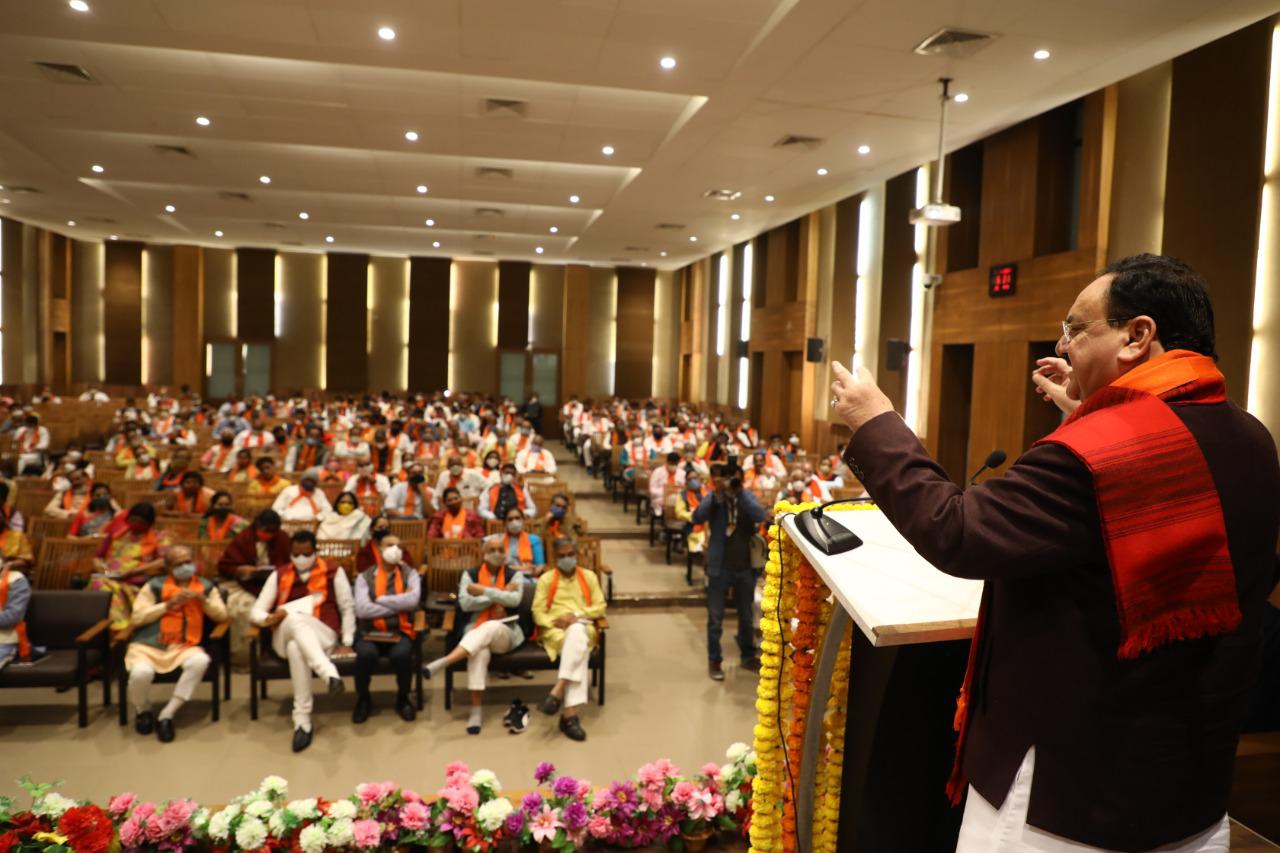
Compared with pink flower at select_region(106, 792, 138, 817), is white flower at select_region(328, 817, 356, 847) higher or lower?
lower

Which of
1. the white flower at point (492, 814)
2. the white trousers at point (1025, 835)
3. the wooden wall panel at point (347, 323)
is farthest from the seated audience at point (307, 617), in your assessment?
the wooden wall panel at point (347, 323)

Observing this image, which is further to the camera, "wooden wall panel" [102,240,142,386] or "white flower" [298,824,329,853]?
"wooden wall panel" [102,240,142,386]

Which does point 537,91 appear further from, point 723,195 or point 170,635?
point 170,635

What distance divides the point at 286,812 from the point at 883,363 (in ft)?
36.9

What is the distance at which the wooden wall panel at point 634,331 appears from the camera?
25.2m

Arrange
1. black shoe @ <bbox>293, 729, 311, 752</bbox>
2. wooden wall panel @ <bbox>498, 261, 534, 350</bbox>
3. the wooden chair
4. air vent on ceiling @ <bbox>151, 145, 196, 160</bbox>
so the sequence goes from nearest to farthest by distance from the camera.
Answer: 1. black shoe @ <bbox>293, 729, 311, 752</bbox>
2. the wooden chair
3. air vent on ceiling @ <bbox>151, 145, 196, 160</bbox>
4. wooden wall panel @ <bbox>498, 261, 534, 350</bbox>

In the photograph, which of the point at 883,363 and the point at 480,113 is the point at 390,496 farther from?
the point at 883,363

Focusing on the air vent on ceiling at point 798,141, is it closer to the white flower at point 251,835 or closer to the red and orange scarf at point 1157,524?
the white flower at point 251,835

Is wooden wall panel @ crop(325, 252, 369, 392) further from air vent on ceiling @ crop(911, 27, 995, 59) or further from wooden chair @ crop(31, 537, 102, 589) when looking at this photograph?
air vent on ceiling @ crop(911, 27, 995, 59)

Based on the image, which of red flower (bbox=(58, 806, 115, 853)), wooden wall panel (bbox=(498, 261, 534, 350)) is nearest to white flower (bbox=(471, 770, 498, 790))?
red flower (bbox=(58, 806, 115, 853))

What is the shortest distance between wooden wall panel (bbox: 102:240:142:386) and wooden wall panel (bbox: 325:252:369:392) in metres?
5.08

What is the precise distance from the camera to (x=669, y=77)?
25.8 ft

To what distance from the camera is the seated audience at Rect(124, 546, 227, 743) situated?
505 cm

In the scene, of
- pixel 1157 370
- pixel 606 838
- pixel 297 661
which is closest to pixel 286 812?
pixel 606 838
